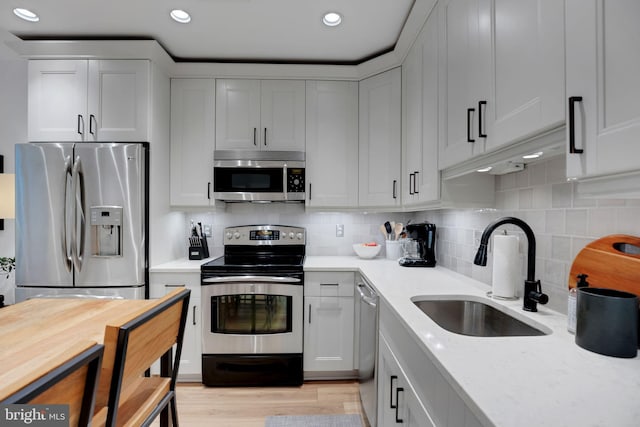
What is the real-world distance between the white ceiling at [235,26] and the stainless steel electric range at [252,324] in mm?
1703

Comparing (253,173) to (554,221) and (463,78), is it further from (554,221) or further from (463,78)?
(554,221)

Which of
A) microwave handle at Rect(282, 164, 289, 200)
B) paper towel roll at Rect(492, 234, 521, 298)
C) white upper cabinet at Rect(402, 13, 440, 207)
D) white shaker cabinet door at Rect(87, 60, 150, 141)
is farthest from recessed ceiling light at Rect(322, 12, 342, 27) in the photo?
paper towel roll at Rect(492, 234, 521, 298)

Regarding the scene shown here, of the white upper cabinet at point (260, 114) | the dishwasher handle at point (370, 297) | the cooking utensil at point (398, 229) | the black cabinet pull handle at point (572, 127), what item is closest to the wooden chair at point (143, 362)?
the dishwasher handle at point (370, 297)

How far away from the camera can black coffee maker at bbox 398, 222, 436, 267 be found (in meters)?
2.36

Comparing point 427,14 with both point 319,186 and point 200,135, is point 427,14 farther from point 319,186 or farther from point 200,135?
point 200,135

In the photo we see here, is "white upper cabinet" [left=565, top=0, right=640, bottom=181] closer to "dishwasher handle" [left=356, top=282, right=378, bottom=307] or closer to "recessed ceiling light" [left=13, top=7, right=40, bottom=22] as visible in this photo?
"dishwasher handle" [left=356, top=282, right=378, bottom=307]

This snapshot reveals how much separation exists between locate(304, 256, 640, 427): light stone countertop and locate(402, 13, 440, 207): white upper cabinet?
939 mm

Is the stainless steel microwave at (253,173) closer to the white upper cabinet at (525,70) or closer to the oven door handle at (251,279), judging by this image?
the oven door handle at (251,279)

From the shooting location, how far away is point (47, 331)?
1.24 metres

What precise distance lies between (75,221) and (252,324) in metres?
1.47

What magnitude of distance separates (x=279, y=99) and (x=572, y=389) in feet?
8.66

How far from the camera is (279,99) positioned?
9.07 feet

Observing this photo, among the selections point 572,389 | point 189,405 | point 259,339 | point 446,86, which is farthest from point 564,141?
point 189,405

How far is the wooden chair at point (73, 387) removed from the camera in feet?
1.97
